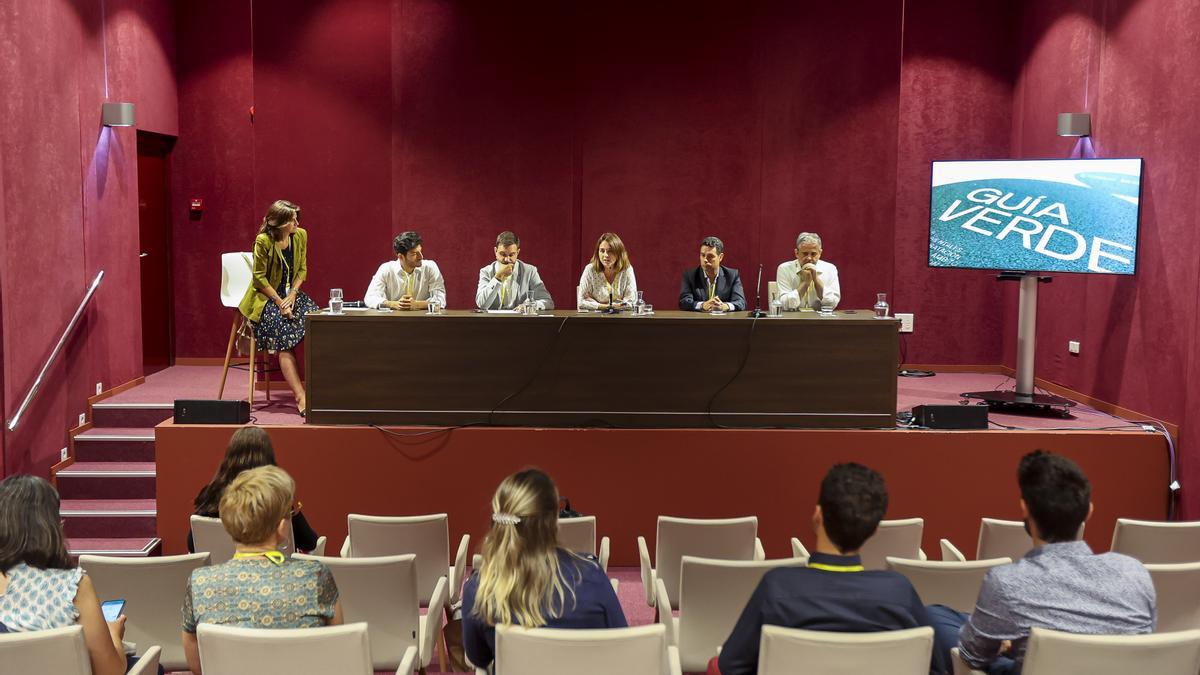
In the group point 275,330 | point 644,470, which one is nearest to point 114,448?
point 275,330

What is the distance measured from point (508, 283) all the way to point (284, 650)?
14.1ft

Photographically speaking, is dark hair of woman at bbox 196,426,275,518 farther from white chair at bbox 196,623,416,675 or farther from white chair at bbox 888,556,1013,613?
white chair at bbox 888,556,1013,613

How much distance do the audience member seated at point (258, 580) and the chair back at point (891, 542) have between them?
2480mm

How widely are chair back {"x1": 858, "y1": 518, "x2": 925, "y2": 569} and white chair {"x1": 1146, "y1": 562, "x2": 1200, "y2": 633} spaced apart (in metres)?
1.03

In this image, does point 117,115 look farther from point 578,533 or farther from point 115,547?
point 578,533

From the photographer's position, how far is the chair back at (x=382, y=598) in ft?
11.7

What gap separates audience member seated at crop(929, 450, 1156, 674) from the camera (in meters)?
2.79

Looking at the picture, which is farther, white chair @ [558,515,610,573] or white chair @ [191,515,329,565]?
white chair @ [558,515,610,573]

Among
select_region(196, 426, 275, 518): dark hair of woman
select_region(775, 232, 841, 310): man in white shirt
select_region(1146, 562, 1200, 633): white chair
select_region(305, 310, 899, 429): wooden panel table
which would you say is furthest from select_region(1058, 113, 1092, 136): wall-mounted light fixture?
select_region(196, 426, 275, 518): dark hair of woman

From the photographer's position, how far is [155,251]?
9203 millimetres

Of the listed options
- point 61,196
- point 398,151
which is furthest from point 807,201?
point 61,196

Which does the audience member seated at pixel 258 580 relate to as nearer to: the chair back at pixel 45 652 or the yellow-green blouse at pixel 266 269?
the chair back at pixel 45 652

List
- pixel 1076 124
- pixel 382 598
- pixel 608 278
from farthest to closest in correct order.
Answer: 1. pixel 1076 124
2. pixel 608 278
3. pixel 382 598

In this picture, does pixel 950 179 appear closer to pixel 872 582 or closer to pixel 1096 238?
pixel 1096 238
